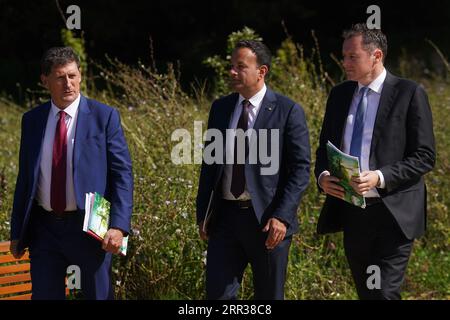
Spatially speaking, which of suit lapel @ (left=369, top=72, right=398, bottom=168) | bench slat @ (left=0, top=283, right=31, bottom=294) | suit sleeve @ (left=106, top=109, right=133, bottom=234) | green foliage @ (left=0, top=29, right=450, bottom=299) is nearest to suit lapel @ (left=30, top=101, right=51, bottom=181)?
suit sleeve @ (left=106, top=109, right=133, bottom=234)

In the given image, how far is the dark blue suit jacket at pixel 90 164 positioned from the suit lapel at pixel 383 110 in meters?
1.27

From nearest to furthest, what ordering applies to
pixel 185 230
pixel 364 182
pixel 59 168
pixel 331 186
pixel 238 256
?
pixel 364 182 < pixel 59 168 < pixel 331 186 < pixel 238 256 < pixel 185 230

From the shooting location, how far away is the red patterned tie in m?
4.38

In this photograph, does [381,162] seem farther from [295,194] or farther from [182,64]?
[182,64]

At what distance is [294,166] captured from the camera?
4.61 metres

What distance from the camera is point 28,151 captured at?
4504mm

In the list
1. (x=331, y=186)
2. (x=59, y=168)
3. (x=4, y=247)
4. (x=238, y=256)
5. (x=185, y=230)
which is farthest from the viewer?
(x=185, y=230)

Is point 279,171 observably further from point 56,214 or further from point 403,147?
point 56,214

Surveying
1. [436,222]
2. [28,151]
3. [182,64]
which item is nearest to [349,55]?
[28,151]

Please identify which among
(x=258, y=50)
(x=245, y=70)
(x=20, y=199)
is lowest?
(x=20, y=199)

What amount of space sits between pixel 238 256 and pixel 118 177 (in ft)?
2.64

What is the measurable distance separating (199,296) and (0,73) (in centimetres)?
1603

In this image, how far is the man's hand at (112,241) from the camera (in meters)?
4.32

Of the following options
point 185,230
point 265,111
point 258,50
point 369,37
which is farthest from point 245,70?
point 185,230
